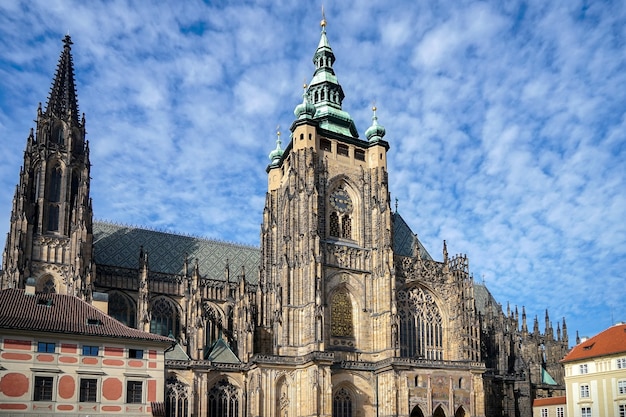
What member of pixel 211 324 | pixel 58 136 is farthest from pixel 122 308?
pixel 58 136

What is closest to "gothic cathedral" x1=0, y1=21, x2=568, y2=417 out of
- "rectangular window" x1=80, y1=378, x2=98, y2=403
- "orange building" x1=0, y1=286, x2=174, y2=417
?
"orange building" x1=0, y1=286, x2=174, y2=417

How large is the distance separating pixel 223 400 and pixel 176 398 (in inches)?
156

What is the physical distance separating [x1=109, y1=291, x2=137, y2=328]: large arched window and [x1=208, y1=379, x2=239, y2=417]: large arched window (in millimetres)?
10156

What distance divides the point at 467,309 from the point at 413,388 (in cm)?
1018

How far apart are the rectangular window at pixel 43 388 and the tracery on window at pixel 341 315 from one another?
86.5 feet

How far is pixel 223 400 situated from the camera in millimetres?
54406

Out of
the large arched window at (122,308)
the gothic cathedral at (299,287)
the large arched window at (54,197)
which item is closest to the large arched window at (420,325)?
the gothic cathedral at (299,287)

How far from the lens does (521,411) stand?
219ft

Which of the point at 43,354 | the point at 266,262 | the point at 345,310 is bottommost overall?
the point at 43,354

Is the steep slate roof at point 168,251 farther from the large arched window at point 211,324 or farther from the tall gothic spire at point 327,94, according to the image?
the tall gothic spire at point 327,94

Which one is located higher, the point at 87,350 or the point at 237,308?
the point at 237,308

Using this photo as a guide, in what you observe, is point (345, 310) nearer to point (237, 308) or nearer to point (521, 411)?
point (237, 308)

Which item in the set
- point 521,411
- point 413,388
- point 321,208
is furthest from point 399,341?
point 521,411

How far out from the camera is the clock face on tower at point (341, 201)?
203 ft
